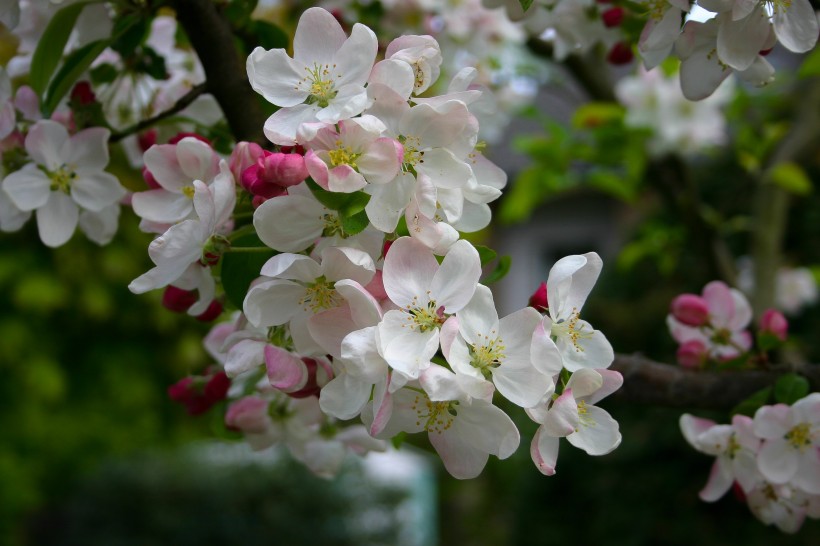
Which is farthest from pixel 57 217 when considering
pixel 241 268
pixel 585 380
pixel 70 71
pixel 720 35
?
pixel 720 35

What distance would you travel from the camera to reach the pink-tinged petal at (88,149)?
99 centimetres

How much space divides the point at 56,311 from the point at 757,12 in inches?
197

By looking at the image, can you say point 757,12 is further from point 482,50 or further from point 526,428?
point 526,428

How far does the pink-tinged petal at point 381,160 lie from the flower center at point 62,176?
0.45 m

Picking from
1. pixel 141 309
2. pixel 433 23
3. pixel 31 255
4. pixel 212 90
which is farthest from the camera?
pixel 141 309

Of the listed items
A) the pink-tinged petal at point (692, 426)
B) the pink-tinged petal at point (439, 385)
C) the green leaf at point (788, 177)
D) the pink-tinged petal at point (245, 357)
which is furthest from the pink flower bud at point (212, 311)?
the green leaf at point (788, 177)

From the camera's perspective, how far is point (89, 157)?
0.99 m

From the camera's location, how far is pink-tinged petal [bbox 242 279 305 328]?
73 cm

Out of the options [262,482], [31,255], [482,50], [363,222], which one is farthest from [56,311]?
[363,222]

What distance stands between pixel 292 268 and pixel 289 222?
40 millimetres

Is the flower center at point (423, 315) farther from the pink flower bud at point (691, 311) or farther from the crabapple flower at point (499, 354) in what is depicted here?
the pink flower bud at point (691, 311)

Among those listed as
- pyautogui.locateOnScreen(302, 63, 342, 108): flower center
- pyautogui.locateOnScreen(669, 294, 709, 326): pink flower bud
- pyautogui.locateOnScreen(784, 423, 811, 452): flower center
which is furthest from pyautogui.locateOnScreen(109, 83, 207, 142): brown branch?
pyautogui.locateOnScreen(784, 423, 811, 452): flower center

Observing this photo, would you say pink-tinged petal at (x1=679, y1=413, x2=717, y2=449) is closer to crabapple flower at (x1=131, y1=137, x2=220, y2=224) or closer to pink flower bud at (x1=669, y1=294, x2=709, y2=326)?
pink flower bud at (x1=669, y1=294, x2=709, y2=326)

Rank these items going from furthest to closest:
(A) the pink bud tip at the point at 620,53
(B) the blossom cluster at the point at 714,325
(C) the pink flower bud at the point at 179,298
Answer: (A) the pink bud tip at the point at 620,53
(B) the blossom cluster at the point at 714,325
(C) the pink flower bud at the point at 179,298
